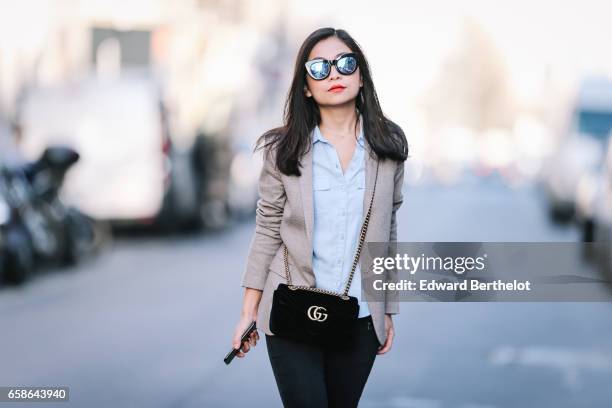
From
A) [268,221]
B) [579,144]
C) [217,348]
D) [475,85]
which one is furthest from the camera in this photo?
[475,85]

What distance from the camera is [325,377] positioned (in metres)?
3.64

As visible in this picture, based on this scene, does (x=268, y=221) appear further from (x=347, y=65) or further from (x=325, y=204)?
(x=347, y=65)

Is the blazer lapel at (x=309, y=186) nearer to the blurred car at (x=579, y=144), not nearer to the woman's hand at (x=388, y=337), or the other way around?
the woman's hand at (x=388, y=337)

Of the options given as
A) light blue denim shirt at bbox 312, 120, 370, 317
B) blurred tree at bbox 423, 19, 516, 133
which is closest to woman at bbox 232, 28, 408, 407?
light blue denim shirt at bbox 312, 120, 370, 317

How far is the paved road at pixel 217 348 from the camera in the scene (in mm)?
7492

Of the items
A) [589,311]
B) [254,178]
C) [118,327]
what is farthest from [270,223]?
[254,178]

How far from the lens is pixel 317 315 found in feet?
11.6

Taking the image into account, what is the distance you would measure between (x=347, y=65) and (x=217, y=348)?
19.3 ft

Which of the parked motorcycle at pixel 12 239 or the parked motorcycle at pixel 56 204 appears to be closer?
the parked motorcycle at pixel 12 239

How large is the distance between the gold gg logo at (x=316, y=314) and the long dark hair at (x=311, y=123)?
0.37 m

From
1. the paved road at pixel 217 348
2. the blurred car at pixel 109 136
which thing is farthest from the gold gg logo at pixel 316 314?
the blurred car at pixel 109 136

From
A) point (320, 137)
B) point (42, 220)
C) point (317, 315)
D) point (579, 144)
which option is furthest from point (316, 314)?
point (579, 144)

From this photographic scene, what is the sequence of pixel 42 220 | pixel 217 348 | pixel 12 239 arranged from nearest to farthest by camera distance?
pixel 217 348 → pixel 12 239 → pixel 42 220

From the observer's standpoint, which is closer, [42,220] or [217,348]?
[217,348]
